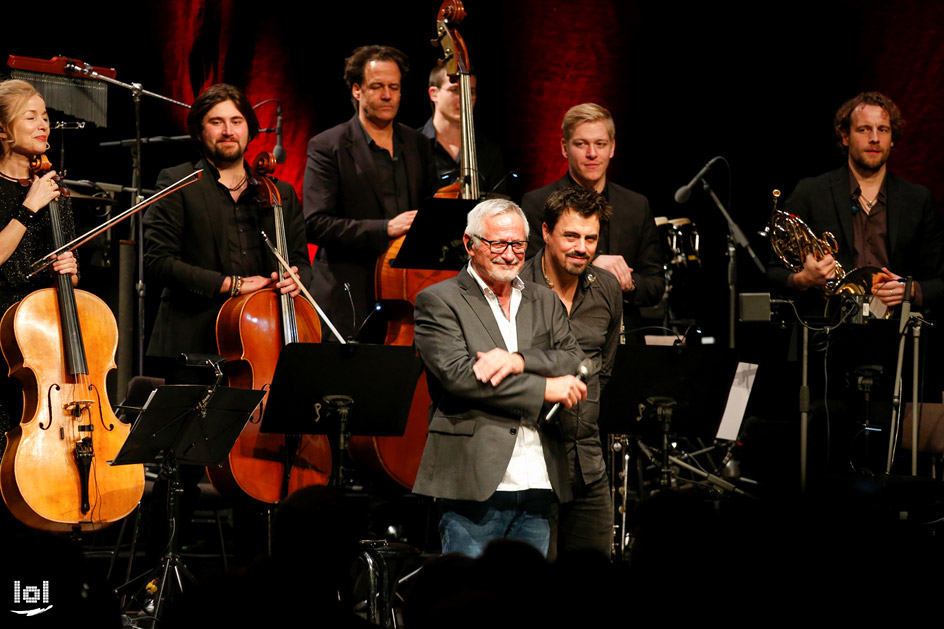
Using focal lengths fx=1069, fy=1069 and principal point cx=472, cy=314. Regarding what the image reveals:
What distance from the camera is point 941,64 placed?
705 centimetres

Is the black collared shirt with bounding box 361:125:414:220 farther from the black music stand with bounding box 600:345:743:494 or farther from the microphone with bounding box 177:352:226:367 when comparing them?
the black music stand with bounding box 600:345:743:494

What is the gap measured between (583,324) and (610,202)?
3.88 feet

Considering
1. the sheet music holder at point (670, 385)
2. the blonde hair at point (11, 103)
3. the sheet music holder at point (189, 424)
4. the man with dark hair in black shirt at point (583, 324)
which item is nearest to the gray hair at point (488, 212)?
the man with dark hair in black shirt at point (583, 324)

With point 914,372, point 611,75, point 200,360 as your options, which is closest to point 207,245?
point 200,360

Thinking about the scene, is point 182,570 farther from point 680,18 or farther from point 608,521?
point 680,18


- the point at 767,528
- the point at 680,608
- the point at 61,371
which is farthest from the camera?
the point at 61,371

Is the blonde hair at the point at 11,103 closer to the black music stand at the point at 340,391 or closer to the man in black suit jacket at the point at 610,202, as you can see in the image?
the black music stand at the point at 340,391

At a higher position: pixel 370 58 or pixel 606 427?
pixel 370 58

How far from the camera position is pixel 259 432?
439 centimetres

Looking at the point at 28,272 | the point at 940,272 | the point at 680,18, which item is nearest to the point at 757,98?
the point at 680,18

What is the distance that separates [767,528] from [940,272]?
375 centimetres

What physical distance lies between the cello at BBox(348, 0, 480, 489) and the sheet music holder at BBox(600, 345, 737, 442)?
0.94 m

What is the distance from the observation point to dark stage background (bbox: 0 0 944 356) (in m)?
6.86

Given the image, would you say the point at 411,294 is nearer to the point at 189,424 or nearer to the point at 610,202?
the point at 610,202
